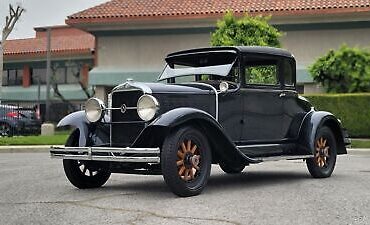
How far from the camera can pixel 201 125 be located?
7.23m

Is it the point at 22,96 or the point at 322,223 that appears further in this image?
the point at 22,96

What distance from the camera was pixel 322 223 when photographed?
5414mm

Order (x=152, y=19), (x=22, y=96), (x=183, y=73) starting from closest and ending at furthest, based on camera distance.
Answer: (x=183, y=73) → (x=152, y=19) → (x=22, y=96)

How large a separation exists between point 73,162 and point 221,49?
2564mm

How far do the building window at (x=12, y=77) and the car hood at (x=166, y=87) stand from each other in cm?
3503

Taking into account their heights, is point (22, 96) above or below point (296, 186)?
below

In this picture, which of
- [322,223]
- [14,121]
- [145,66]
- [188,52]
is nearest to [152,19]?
[145,66]

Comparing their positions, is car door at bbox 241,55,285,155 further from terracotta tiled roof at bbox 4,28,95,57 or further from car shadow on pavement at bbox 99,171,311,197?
terracotta tiled roof at bbox 4,28,95,57

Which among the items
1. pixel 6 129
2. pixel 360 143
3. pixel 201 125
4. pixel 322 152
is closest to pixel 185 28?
pixel 6 129

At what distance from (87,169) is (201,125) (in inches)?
73.7

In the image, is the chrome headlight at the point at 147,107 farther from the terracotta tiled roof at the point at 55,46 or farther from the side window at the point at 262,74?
the terracotta tiled roof at the point at 55,46

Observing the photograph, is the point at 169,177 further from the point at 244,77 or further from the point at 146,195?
the point at 244,77

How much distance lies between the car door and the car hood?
0.67 metres

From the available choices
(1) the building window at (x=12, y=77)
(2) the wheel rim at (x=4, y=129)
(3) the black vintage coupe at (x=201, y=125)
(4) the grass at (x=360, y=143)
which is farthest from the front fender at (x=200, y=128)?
(1) the building window at (x=12, y=77)
